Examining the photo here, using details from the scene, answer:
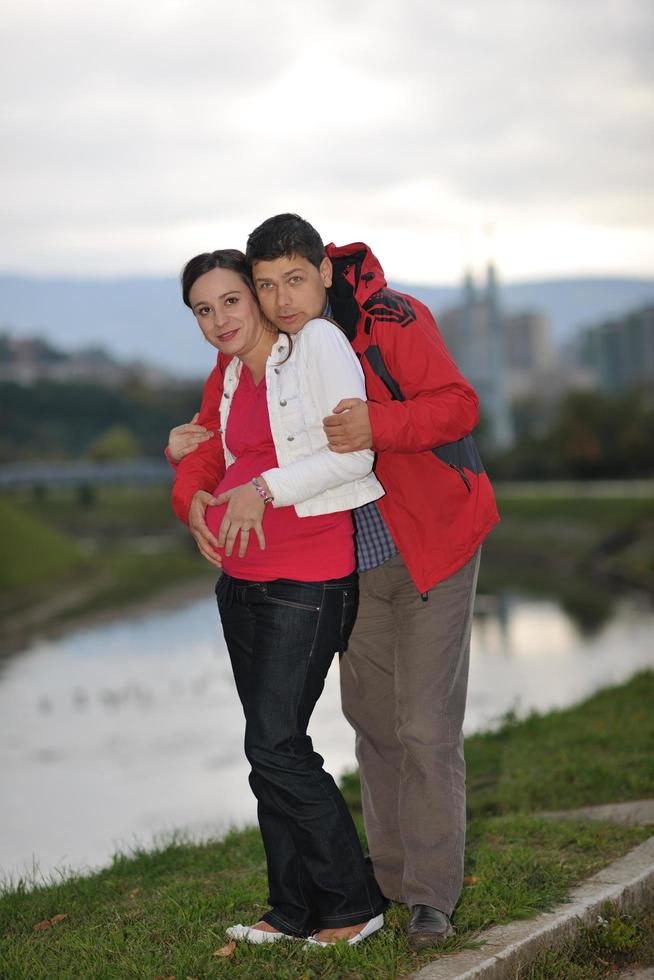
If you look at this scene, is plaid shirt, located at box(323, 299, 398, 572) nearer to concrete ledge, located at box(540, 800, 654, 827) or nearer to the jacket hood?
the jacket hood

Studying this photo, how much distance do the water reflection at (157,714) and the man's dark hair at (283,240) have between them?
14.4ft

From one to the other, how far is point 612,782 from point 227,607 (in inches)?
156

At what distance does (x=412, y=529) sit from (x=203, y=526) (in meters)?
0.67

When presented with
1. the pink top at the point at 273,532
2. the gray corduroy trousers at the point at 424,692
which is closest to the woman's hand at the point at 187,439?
the pink top at the point at 273,532

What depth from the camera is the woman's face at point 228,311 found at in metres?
3.61

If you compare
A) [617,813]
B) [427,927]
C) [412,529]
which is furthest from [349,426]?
[617,813]

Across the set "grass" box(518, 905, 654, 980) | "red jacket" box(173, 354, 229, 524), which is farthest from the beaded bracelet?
"grass" box(518, 905, 654, 980)

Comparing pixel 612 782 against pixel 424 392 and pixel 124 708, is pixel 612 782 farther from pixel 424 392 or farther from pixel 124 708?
pixel 124 708

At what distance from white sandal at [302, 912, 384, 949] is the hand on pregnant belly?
122 centimetres

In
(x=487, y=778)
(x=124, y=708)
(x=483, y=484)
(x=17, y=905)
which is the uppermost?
(x=483, y=484)

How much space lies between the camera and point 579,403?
80.1 meters

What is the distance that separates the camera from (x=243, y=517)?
3.38 metres

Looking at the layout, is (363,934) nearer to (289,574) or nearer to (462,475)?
(289,574)

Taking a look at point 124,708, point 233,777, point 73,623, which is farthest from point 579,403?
point 233,777
